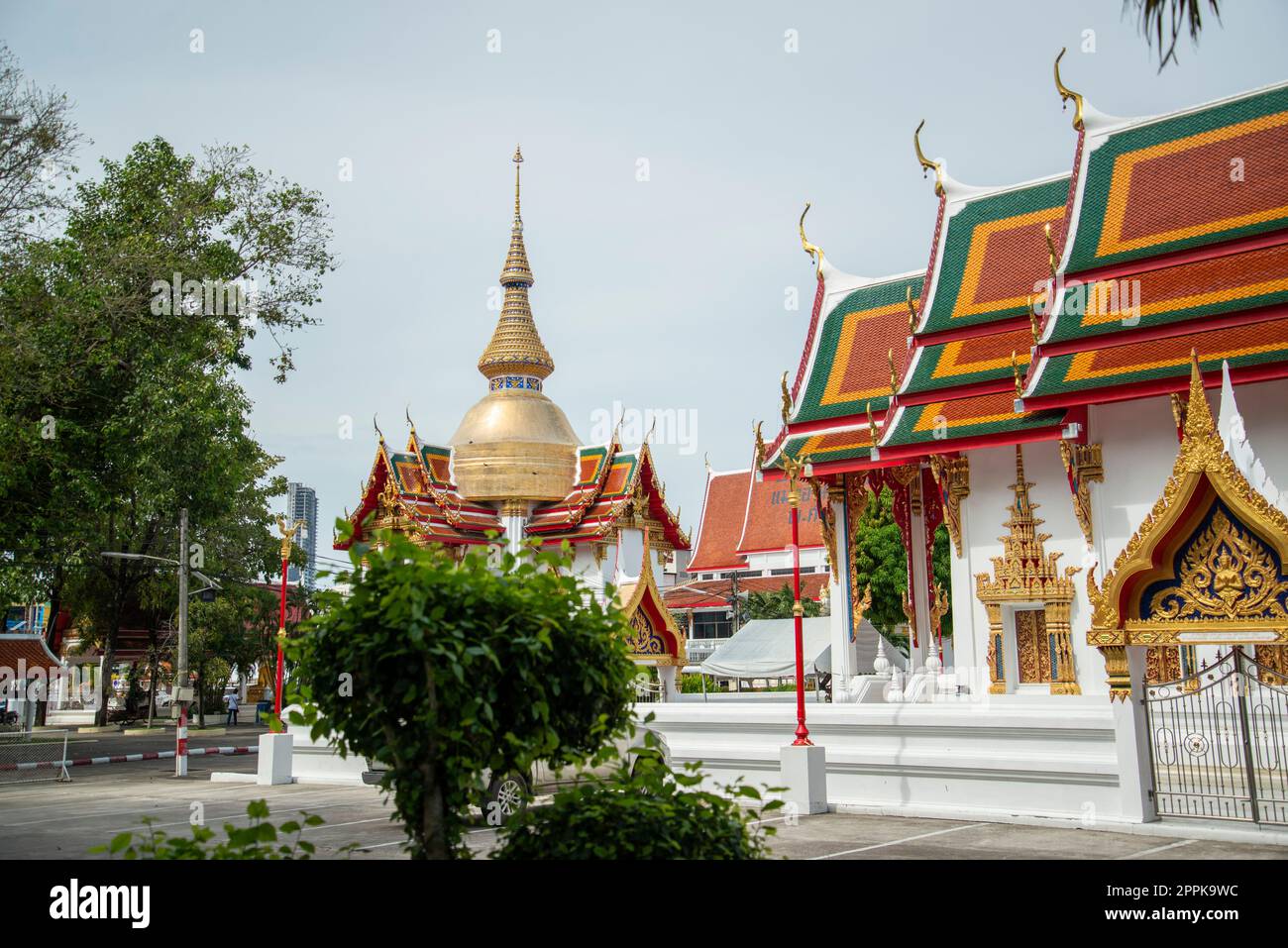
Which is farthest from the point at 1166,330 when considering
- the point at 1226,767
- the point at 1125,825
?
the point at 1125,825

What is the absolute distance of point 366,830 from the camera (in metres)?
12.9

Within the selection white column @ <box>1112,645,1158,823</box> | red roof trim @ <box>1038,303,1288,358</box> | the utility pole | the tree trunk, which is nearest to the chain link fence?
the utility pole

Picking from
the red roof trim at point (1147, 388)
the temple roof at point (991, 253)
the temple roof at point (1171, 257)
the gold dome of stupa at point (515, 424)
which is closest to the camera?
the red roof trim at point (1147, 388)

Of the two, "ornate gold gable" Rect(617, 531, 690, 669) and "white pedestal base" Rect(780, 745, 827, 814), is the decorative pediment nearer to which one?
"white pedestal base" Rect(780, 745, 827, 814)

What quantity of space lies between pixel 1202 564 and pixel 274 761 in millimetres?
14921

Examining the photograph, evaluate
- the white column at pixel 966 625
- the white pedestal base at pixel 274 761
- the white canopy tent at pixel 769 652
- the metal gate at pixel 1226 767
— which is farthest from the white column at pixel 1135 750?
the white canopy tent at pixel 769 652

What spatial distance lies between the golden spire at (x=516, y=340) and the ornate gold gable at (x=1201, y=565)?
26944mm

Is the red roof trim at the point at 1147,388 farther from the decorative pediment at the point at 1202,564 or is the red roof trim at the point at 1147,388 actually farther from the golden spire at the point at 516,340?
the golden spire at the point at 516,340

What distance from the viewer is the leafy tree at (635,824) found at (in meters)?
4.82

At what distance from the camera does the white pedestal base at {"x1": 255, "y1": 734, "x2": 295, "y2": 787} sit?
62.5 feet

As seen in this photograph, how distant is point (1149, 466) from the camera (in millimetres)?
17641

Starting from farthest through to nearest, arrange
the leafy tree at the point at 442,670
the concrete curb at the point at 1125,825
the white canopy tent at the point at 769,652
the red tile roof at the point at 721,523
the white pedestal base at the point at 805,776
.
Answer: the red tile roof at the point at 721,523
the white canopy tent at the point at 769,652
the white pedestal base at the point at 805,776
the concrete curb at the point at 1125,825
the leafy tree at the point at 442,670

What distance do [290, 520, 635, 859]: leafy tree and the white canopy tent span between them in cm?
2262

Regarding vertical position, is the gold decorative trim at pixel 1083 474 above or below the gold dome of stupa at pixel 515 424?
below
